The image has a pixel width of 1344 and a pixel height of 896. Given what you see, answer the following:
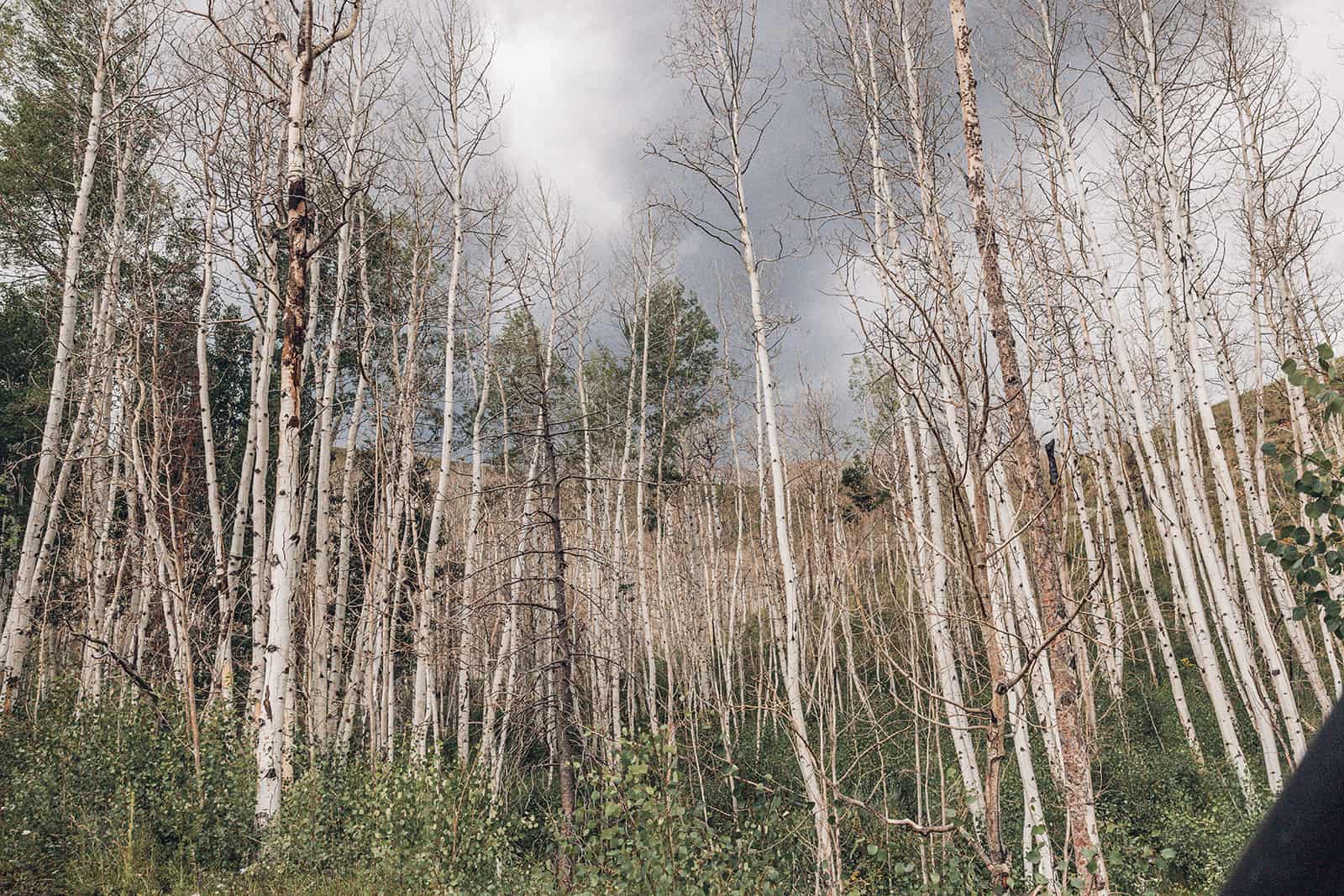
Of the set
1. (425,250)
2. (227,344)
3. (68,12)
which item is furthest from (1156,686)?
(68,12)

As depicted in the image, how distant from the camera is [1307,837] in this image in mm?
189

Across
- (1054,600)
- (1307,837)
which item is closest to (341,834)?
(1054,600)

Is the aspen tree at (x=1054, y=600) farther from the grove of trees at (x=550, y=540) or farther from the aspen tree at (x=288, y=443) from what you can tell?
the aspen tree at (x=288, y=443)

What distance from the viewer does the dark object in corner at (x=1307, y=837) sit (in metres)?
0.18

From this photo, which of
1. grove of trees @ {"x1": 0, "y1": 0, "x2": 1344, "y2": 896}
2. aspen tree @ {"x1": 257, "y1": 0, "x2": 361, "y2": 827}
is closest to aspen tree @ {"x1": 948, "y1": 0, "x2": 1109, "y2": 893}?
grove of trees @ {"x1": 0, "y1": 0, "x2": 1344, "y2": 896}

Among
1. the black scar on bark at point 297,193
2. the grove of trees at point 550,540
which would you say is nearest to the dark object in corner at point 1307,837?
the grove of trees at point 550,540

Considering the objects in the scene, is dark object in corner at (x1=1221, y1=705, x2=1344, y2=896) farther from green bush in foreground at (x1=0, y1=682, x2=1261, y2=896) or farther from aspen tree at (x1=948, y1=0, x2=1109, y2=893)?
green bush in foreground at (x1=0, y1=682, x2=1261, y2=896)

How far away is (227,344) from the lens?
15.4 m

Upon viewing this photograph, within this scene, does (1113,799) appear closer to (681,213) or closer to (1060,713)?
(1060,713)

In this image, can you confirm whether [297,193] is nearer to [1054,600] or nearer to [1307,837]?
[1054,600]

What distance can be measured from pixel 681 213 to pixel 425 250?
5743 millimetres

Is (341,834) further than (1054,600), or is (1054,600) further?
(341,834)

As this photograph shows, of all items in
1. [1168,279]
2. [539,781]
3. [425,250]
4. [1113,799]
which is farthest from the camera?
[539,781]

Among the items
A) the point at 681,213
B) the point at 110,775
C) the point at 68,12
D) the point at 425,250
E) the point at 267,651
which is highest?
the point at 68,12
